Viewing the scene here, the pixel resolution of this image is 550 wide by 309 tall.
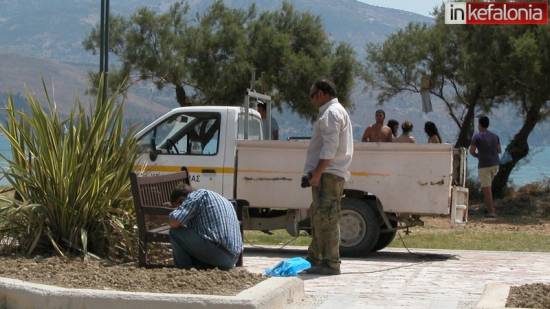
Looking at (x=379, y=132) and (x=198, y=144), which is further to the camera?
(x=379, y=132)

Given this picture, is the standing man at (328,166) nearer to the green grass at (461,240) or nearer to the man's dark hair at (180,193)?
the man's dark hair at (180,193)

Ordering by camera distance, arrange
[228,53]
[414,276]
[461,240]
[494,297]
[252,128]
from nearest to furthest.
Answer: [494,297] < [414,276] < [252,128] < [461,240] < [228,53]

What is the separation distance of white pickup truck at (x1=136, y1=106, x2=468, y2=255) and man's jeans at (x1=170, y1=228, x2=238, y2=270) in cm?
344

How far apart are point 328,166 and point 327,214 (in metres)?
0.47

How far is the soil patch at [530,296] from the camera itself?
7.39 meters

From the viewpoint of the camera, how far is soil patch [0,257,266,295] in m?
7.91

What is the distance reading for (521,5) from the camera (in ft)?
73.0

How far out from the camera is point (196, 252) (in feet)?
29.6

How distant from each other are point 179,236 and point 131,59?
803 inches

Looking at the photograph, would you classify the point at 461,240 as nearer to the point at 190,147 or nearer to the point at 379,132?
the point at 379,132

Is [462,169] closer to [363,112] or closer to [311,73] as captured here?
[311,73]

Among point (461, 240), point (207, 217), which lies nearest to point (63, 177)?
point (207, 217)

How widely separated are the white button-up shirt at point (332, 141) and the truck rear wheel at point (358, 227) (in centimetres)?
251

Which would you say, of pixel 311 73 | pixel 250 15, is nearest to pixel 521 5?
pixel 311 73
